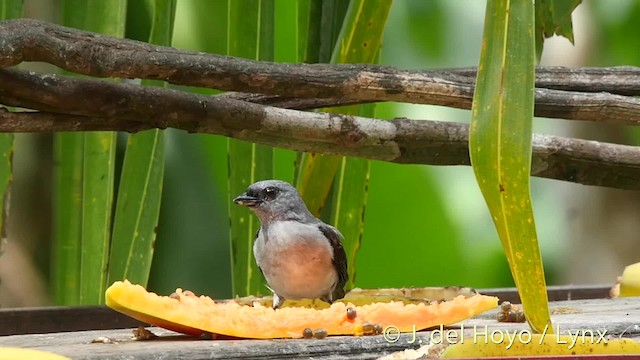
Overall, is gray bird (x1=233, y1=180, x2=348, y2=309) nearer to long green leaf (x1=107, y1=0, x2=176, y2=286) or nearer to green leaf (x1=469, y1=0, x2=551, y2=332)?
long green leaf (x1=107, y1=0, x2=176, y2=286)

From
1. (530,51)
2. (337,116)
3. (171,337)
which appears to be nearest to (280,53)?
(337,116)

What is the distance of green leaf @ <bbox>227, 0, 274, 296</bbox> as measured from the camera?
208 centimetres

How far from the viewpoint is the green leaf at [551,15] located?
192cm

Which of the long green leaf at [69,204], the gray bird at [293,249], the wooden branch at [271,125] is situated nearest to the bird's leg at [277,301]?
the gray bird at [293,249]

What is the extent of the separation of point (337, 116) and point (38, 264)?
4.48 ft

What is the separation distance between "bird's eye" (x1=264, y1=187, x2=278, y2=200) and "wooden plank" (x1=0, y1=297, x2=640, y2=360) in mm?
603

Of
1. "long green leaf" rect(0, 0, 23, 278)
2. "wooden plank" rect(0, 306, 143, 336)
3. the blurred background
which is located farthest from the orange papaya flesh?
the blurred background

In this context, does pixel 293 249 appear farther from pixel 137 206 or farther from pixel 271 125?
pixel 137 206

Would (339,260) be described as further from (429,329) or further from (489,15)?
(489,15)

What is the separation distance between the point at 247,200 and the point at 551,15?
0.73 m

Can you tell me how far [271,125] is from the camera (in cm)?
155

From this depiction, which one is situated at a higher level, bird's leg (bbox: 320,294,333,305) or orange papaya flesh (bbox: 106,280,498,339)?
orange papaya flesh (bbox: 106,280,498,339)

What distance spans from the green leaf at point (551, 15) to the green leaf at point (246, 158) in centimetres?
57

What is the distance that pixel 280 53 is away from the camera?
2758mm
